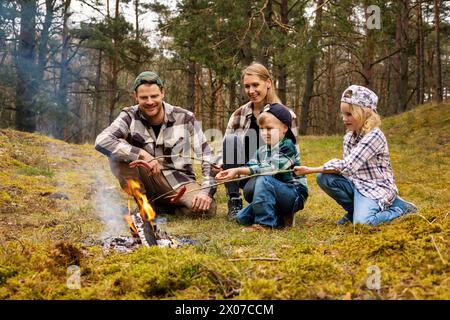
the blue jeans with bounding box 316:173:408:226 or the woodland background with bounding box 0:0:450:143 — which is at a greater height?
the woodland background with bounding box 0:0:450:143

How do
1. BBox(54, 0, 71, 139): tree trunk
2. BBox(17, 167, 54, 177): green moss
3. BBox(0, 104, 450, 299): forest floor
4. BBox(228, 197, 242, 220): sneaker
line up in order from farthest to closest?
BBox(54, 0, 71, 139): tree trunk
BBox(17, 167, 54, 177): green moss
BBox(228, 197, 242, 220): sneaker
BBox(0, 104, 450, 299): forest floor

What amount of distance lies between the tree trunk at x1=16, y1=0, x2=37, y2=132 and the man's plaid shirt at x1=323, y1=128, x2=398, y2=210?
1399cm

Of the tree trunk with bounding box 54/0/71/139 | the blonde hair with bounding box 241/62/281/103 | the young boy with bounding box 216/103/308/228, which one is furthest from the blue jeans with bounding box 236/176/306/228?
the tree trunk with bounding box 54/0/71/139

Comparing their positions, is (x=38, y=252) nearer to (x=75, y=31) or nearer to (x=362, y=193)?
(x=362, y=193)

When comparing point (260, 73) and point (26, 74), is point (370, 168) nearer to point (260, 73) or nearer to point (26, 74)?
point (260, 73)

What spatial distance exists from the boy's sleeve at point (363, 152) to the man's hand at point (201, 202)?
129 cm

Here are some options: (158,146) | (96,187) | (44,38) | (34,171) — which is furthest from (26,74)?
(158,146)

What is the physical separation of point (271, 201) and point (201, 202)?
0.83m

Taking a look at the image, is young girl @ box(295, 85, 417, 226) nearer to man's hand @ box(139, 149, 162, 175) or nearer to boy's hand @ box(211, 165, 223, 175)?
boy's hand @ box(211, 165, 223, 175)

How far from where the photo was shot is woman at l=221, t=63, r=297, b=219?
4.45 metres

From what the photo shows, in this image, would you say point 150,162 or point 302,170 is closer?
point 302,170

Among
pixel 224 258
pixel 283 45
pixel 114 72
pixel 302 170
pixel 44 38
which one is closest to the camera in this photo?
pixel 224 258

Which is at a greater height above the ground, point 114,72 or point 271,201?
point 114,72

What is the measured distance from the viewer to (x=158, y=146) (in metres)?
4.72
